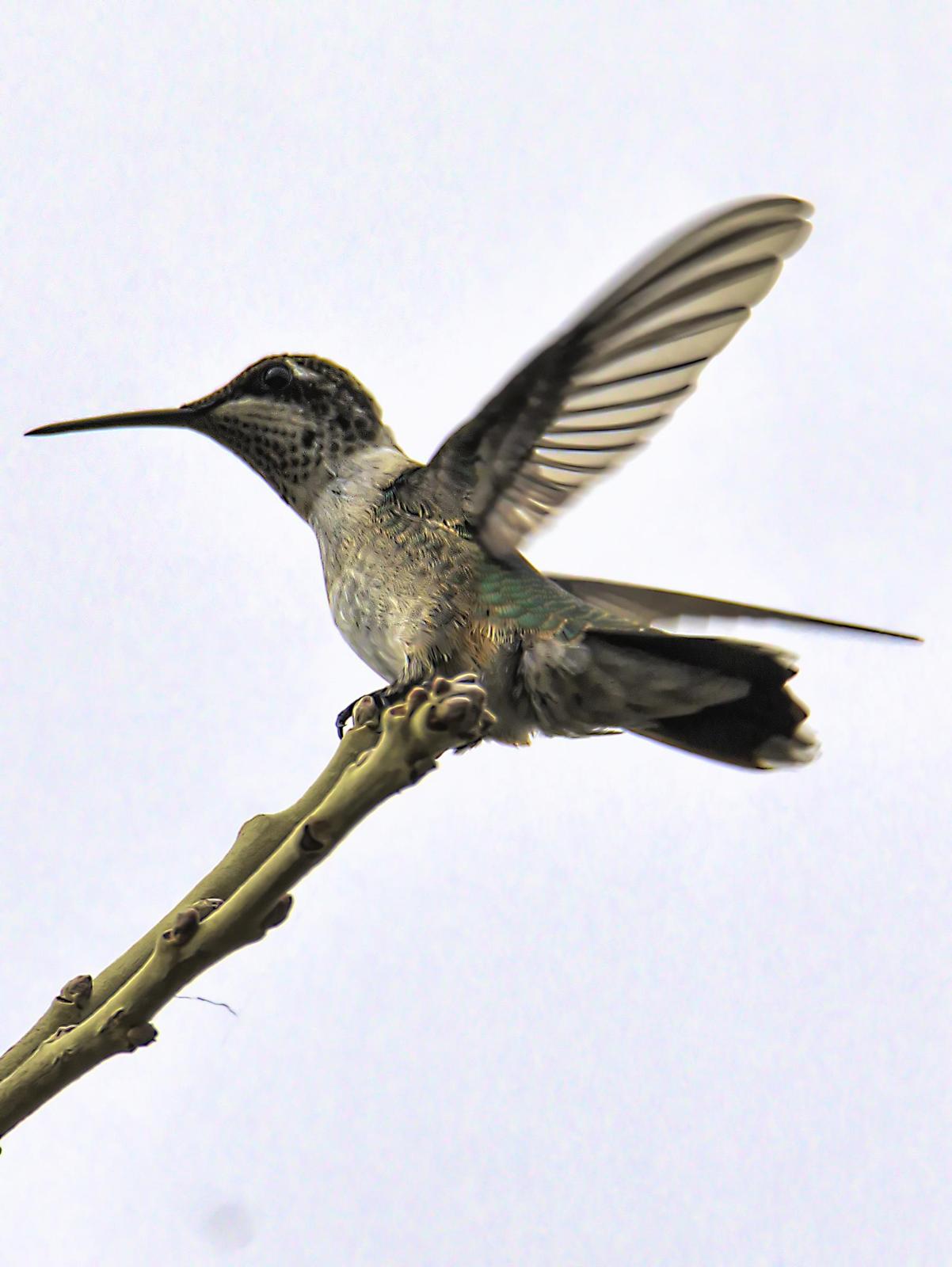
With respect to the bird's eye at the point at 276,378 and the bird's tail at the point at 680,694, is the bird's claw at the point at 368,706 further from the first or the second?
the bird's eye at the point at 276,378

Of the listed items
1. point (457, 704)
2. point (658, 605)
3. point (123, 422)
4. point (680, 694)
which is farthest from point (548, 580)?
point (457, 704)

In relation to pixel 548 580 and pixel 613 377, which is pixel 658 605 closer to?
pixel 548 580

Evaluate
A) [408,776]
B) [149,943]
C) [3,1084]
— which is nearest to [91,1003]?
[149,943]

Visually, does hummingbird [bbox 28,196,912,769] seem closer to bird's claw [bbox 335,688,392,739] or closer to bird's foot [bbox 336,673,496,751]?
bird's claw [bbox 335,688,392,739]

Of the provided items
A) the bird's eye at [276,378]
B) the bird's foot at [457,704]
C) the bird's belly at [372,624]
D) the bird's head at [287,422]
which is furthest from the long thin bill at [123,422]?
the bird's foot at [457,704]

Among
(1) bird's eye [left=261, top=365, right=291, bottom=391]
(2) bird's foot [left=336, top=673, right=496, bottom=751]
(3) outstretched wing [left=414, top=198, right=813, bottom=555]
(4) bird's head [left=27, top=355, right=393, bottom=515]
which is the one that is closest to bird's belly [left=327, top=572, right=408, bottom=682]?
(3) outstretched wing [left=414, top=198, right=813, bottom=555]

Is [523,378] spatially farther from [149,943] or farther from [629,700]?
[149,943]
